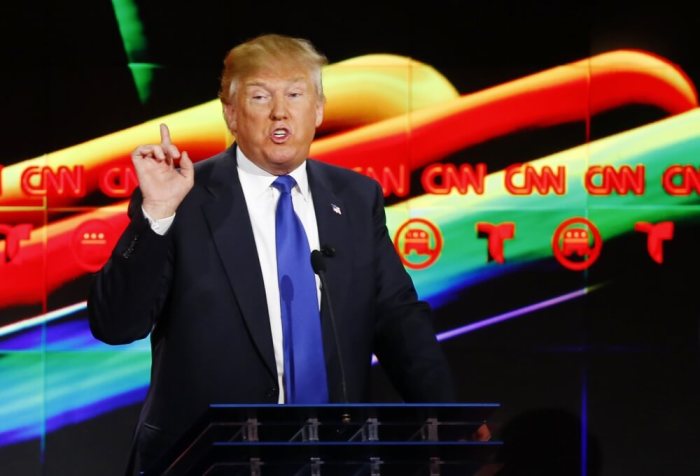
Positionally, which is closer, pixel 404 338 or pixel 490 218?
pixel 404 338

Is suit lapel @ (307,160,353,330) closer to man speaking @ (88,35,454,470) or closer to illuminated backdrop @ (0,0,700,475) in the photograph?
man speaking @ (88,35,454,470)

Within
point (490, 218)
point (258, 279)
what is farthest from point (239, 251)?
point (490, 218)

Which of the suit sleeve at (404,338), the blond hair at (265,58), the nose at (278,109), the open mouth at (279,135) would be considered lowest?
the suit sleeve at (404,338)

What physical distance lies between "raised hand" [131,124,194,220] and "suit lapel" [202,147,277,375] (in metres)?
0.23

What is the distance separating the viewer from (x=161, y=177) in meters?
2.30

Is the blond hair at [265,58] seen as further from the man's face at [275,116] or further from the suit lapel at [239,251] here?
the suit lapel at [239,251]

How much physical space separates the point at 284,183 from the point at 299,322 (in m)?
0.32

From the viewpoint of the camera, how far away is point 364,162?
5914mm

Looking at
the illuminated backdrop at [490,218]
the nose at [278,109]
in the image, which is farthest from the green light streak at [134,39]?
the nose at [278,109]

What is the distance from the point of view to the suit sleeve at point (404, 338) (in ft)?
8.67

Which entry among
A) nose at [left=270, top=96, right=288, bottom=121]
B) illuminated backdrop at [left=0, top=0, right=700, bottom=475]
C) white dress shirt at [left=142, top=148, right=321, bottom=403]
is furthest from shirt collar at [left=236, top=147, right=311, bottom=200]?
illuminated backdrop at [left=0, top=0, right=700, bottom=475]

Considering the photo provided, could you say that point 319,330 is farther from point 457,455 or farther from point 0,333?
point 0,333

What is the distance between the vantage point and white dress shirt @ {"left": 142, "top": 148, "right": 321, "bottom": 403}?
8.29 ft

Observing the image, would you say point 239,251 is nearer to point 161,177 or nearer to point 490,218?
point 161,177
